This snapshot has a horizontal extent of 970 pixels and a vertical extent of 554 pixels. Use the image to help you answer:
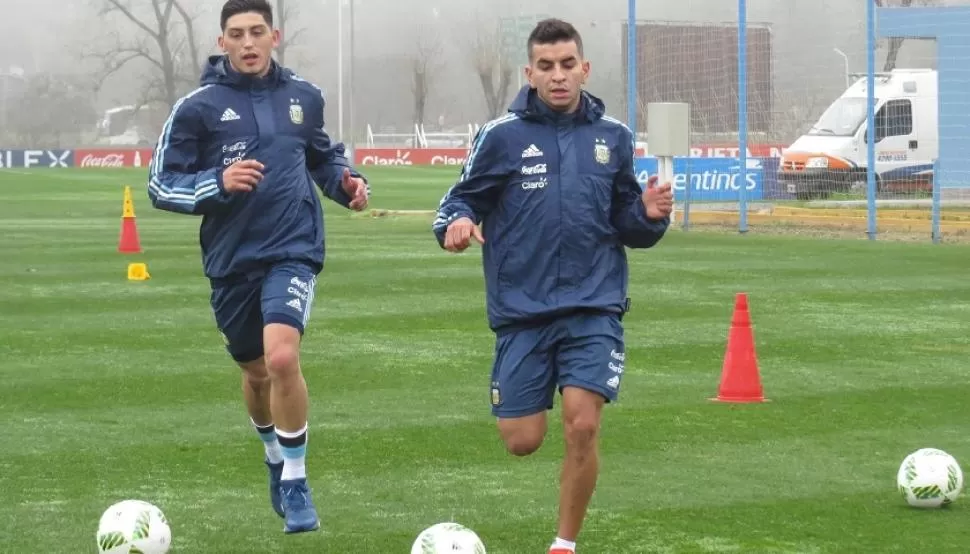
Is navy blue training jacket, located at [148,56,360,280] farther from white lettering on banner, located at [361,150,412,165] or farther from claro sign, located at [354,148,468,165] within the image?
claro sign, located at [354,148,468,165]

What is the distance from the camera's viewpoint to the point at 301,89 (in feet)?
25.2

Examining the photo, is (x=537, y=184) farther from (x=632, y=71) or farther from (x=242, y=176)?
(x=632, y=71)

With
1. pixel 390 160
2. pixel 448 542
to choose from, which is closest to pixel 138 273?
pixel 448 542

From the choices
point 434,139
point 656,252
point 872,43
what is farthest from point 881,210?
point 434,139

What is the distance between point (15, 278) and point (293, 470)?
42.6 ft

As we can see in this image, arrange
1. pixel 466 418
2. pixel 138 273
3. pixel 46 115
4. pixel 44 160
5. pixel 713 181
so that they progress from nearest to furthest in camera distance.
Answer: pixel 466 418
pixel 138 273
pixel 713 181
pixel 44 160
pixel 46 115

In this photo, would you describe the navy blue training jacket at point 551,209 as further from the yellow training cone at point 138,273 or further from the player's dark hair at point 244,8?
the yellow training cone at point 138,273

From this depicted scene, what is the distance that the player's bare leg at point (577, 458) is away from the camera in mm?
6449

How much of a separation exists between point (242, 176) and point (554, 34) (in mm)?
1406

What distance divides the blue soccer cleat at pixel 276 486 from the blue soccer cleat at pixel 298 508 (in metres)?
0.14

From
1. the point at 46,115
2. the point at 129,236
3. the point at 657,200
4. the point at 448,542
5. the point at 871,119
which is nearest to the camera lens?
the point at 448,542

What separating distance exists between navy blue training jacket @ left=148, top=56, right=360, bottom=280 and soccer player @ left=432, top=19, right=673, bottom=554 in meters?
1.02

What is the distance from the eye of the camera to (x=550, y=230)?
21.7 ft

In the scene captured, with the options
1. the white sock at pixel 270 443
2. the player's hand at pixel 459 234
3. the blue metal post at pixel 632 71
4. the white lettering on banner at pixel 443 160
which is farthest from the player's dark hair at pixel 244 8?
the white lettering on banner at pixel 443 160
